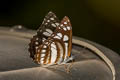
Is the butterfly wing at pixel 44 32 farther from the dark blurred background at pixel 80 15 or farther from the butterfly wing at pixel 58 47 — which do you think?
the dark blurred background at pixel 80 15

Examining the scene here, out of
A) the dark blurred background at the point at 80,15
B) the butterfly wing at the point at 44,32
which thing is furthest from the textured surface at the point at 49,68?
the dark blurred background at the point at 80,15

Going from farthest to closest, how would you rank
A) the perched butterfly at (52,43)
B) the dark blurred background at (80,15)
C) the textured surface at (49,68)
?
the dark blurred background at (80,15), the perched butterfly at (52,43), the textured surface at (49,68)

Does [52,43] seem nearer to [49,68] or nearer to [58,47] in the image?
[58,47]

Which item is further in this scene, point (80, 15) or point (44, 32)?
point (80, 15)

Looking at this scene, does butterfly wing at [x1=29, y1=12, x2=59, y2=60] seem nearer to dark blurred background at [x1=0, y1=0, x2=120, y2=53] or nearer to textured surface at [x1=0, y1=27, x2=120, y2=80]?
textured surface at [x1=0, y1=27, x2=120, y2=80]

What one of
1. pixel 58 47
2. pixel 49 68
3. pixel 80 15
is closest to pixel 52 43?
pixel 58 47

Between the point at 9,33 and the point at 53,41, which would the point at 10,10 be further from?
the point at 53,41

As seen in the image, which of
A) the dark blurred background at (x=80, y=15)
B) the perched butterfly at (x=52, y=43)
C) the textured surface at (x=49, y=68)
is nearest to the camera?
the textured surface at (x=49, y=68)
